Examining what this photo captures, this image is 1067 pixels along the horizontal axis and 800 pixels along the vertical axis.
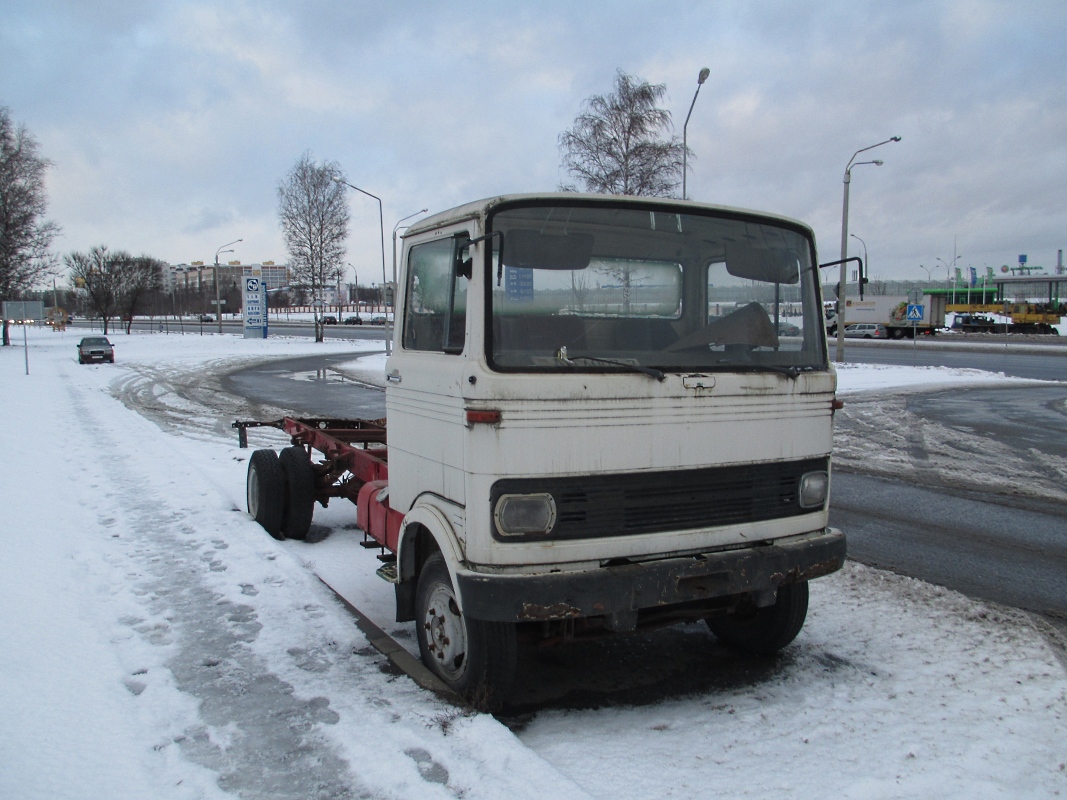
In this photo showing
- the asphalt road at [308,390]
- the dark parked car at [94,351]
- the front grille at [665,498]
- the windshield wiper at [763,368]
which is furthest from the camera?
the dark parked car at [94,351]

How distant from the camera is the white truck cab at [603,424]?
138 inches

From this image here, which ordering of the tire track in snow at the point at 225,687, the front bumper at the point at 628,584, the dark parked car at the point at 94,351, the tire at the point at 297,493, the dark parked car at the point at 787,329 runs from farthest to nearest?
the dark parked car at the point at 94,351 < the tire at the point at 297,493 < the dark parked car at the point at 787,329 < the front bumper at the point at 628,584 < the tire track in snow at the point at 225,687

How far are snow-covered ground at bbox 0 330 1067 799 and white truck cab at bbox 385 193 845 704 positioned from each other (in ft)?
1.49

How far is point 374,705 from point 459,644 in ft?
1.55

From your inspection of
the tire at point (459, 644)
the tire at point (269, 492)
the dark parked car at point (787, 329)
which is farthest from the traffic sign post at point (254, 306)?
the dark parked car at point (787, 329)

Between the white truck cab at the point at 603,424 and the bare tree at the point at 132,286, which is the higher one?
the bare tree at the point at 132,286

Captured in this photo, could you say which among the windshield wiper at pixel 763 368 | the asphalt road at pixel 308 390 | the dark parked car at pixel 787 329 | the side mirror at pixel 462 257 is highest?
the side mirror at pixel 462 257

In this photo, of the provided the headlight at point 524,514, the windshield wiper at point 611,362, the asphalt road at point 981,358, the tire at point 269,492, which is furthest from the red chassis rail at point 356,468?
the asphalt road at point 981,358

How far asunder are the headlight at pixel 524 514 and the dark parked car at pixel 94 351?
35.3 m

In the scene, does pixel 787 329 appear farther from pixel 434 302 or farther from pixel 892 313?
pixel 892 313

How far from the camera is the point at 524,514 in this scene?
3.50 metres

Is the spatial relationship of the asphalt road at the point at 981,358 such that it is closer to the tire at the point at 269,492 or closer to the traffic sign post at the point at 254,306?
the tire at the point at 269,492

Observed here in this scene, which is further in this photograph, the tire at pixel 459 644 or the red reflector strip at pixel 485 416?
the tire at pixel 459 644

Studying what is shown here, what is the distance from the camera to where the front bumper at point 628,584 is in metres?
3.43
